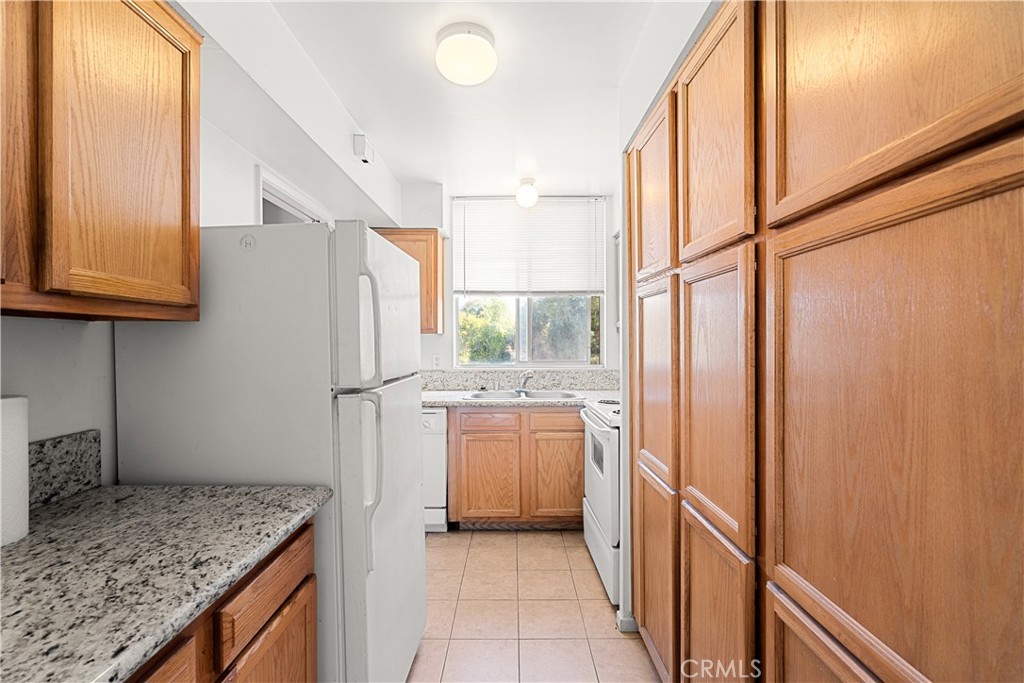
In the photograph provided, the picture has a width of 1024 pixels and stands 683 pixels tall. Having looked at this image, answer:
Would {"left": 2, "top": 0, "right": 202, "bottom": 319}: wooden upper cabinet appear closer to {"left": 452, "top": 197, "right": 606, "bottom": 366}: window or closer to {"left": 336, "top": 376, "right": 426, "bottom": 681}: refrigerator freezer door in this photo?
{"left": 336, "top": 376, "right": 426, "bottom": 681}: refrigerator freezer door

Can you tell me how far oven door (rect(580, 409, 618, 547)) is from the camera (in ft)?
7.43

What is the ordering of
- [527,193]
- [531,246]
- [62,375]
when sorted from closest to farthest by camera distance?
[62,375], [527,193], [531,246]

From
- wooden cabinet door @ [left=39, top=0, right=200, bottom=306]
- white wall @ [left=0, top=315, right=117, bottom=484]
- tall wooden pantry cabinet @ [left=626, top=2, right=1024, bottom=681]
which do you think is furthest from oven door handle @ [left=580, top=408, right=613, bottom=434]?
white wall @ [left=0, top=315, right=117, bottom=484]

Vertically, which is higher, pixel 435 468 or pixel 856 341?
pixel 856 341

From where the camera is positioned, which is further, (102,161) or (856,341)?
(102,161)

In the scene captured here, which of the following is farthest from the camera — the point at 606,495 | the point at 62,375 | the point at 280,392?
the point at 606,495

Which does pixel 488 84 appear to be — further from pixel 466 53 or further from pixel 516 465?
pixel 516 465

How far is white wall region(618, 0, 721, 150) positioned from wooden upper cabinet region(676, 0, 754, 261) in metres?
0.08

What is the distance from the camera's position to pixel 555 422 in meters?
3.27

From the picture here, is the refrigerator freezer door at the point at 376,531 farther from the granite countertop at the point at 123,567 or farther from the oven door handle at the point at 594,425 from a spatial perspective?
the oven door handle at the point at 594,425

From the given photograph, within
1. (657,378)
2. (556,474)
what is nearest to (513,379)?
(556,474)

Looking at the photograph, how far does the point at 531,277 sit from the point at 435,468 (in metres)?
1.73

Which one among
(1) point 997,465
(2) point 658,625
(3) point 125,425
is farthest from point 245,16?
(2) point 658,625

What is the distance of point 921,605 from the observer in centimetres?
65
